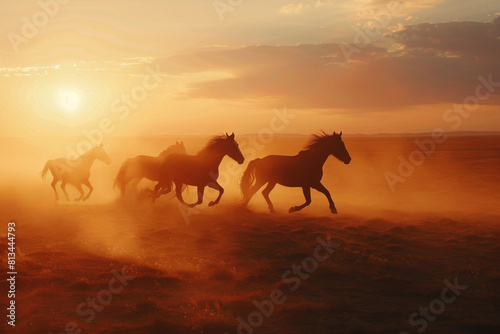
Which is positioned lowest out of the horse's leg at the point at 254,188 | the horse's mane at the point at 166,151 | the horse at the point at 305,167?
the horse's leg at the point at 254,188

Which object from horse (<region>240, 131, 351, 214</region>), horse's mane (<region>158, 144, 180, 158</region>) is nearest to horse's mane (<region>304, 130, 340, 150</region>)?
horse (<region>240, 131, 351, 214</region>)

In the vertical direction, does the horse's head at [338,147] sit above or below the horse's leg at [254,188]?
above

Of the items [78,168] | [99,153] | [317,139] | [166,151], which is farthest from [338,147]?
[78,168]

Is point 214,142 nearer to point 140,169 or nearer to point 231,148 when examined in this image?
point 231,148

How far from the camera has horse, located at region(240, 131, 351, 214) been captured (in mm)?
14305

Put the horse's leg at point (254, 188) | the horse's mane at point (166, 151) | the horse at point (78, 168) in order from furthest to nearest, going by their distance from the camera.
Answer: the horse at point (78, 168)
the horse's mane at point (166, 151)
the horse's leg at point (254, 188)

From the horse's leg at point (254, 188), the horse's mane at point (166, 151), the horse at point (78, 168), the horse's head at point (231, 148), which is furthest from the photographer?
the horse at point (78, 168)

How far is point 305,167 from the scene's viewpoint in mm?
14367

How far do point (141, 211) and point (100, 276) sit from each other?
719cm

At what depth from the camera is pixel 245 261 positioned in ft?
31.8

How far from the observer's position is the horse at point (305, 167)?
46.9 feet

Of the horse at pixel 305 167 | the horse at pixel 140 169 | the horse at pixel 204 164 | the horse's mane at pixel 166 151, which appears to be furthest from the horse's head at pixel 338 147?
the horse's mane at pixel 166 151

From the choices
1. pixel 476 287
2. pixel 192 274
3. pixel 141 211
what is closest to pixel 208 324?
pixel 192 274

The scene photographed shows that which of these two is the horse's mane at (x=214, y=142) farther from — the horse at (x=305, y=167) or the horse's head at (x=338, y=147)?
the horse's head at (x=338, y=147)
